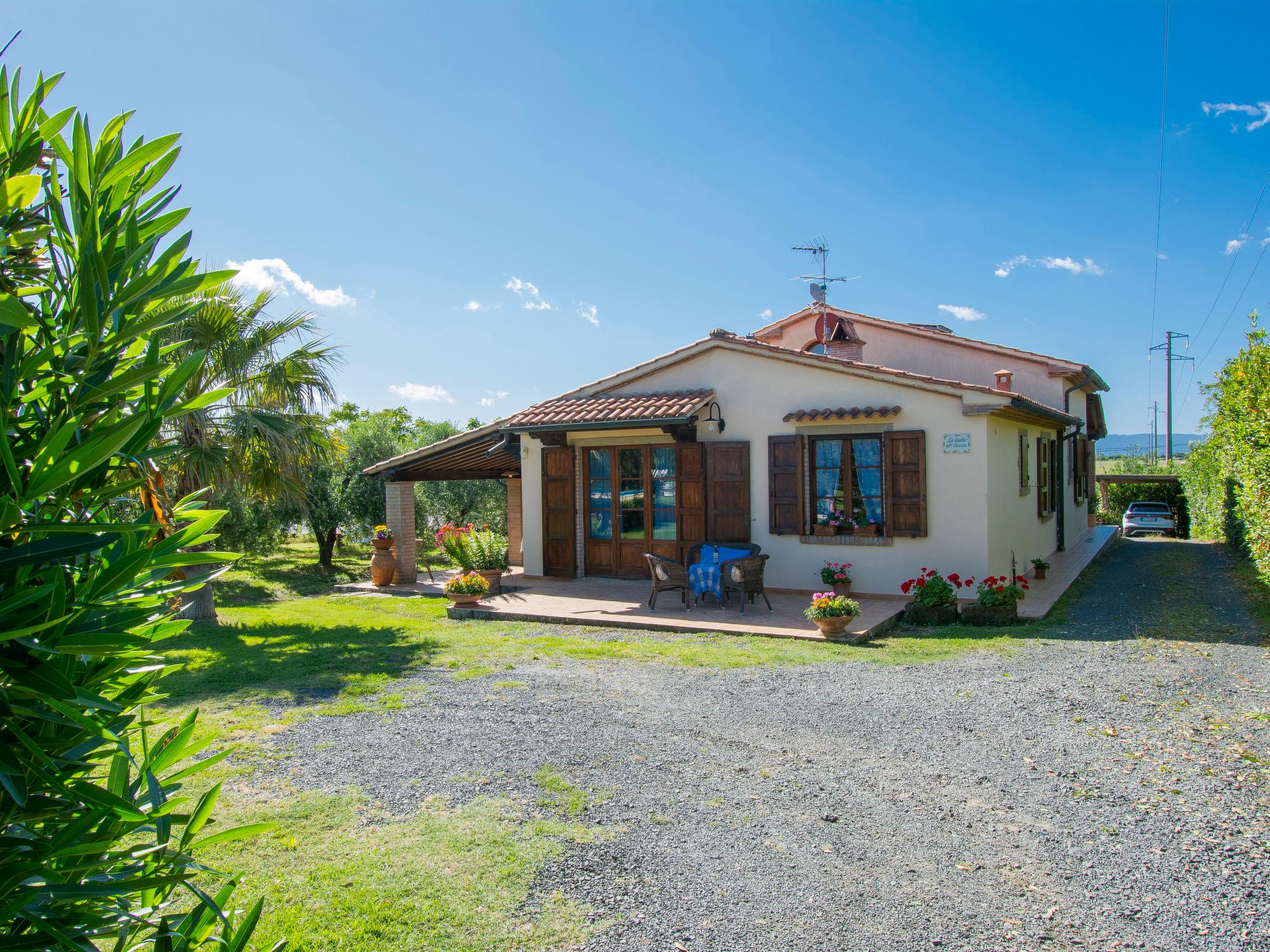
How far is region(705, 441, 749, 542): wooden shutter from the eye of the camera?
12109 mm

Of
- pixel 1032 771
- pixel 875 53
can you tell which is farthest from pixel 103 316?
pixel 875 53

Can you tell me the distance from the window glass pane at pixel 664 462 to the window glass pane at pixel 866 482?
2.96 meters

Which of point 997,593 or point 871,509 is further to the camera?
point 871,509

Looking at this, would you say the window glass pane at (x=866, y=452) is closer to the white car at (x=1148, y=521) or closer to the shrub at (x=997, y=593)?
the shrub at (x=997, y=593)

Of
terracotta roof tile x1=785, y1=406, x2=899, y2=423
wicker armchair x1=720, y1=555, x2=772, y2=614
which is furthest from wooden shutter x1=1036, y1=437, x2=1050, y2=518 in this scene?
wicker armchair x1=720, y1=555, x2=772, y2=614

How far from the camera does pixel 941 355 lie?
55.1ft

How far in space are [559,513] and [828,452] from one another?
487 cm

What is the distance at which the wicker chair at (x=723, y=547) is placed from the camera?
36.8 ft

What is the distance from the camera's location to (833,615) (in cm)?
914

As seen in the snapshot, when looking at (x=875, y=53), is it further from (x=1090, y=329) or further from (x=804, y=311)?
(x=1090, y=329)

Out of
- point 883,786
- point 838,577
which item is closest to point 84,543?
point 883,786

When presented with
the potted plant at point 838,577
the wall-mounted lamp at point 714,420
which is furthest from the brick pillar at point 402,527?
the potted plant at point 838,577

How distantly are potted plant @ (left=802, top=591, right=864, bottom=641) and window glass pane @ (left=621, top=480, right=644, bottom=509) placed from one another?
453cm

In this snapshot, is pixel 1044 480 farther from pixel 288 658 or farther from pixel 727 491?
pixel 288 658
